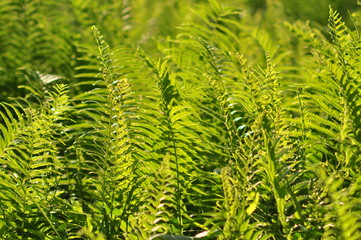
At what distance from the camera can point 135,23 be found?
3326mm

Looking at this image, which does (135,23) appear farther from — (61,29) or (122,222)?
(122,222)

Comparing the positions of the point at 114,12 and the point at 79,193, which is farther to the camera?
the point at 114,12

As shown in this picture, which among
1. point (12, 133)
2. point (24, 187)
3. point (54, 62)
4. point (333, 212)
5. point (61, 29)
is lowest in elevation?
point (333, 212)

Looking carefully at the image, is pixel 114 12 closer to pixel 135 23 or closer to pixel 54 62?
pixel 135 23

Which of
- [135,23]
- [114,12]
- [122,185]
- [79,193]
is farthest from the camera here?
[135,23]

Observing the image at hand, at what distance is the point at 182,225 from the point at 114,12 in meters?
2.24

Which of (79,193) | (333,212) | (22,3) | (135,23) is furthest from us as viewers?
(135,23)

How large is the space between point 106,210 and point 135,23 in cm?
238

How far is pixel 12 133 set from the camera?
46.3 inches

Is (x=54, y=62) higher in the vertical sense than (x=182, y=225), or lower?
higher

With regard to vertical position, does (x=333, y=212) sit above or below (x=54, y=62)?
below

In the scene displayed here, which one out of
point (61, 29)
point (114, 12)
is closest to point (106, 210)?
point (61, 29)

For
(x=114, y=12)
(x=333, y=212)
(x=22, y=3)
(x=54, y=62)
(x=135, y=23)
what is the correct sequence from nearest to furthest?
(x=333, y=212) → (x=54, y=62) → (x=22, y=3) → (x=114, y=12) → (x=135, y=23)

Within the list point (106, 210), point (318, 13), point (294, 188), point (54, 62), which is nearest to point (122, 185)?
point (106, 210)
